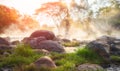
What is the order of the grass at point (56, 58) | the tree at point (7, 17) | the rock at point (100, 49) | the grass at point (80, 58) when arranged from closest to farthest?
the grass at point (56, 58), the grass at point (80, 58), the rock at point (100, 49), the tree at point (7, 17)

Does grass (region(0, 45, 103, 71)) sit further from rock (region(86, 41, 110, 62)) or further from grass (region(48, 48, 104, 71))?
rock (region(86, 41, 110, 62))

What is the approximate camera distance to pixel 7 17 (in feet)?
154

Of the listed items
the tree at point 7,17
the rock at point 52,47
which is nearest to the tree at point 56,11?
the tree at point 7,17

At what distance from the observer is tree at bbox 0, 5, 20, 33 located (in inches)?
1836

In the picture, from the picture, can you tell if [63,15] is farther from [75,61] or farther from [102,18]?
[75,61]

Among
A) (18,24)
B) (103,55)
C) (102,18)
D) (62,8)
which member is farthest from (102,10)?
(103,55)

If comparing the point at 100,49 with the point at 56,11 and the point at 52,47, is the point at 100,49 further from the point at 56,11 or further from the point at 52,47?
the point at 56,11

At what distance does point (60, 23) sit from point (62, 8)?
Answer: 311 centimetres

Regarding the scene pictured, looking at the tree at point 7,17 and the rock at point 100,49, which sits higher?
the tree at point 7,17

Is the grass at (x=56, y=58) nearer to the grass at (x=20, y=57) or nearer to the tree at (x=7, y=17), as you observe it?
the grass at (x=20, y=57)

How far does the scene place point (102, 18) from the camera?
48.5m

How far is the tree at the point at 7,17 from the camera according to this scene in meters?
46.6

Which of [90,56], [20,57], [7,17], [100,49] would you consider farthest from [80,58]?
[7,17]

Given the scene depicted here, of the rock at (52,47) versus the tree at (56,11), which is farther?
the tree at (56,11)
